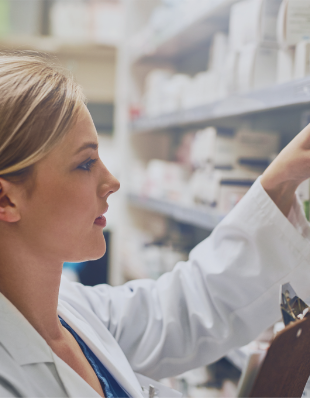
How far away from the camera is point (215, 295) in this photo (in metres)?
1.08

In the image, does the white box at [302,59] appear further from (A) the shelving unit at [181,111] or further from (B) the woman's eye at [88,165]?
(B) the woman's eye at [88,165]

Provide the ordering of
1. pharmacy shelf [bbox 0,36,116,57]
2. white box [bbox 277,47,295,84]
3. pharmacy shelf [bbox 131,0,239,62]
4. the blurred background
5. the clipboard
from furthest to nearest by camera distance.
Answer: pharmacy shelf [bbox 0,36,116,57] < pharmacy shelf [bbox 131,0,239,62] < the blurred background < white box [bbox 277,47,295,84] < the clipboard

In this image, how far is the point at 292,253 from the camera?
38.1 inches

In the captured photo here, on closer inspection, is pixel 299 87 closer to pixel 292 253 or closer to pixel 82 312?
pixel 292 253

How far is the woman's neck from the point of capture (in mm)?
867

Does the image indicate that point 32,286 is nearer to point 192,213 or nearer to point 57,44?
point 192,213

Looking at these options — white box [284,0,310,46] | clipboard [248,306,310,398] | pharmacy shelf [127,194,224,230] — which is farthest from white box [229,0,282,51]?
clipboard [248,306,310,398]

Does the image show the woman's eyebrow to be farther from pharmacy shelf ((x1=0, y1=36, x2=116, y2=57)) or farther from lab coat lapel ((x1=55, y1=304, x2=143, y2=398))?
pharmacy shelf ((x1=0, y1=36, x2=116, y2=57))

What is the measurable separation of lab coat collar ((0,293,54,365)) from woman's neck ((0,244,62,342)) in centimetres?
4

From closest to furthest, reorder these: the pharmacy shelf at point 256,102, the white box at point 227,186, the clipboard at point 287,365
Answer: the clipboard at point 287,365, the pharmacy shelf at point 256,102, the white box at point 227,186

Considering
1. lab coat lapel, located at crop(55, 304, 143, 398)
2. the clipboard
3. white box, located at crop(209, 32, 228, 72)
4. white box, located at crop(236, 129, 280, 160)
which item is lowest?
lab coat lapel, located at crop(55, 304, 143, 398)

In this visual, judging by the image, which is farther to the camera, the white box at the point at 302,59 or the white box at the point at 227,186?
the white box at the point at 227,186

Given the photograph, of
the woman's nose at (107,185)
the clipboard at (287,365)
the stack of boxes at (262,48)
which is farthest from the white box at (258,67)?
the clipboard at (287,365)

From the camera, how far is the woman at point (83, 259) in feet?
2.64
